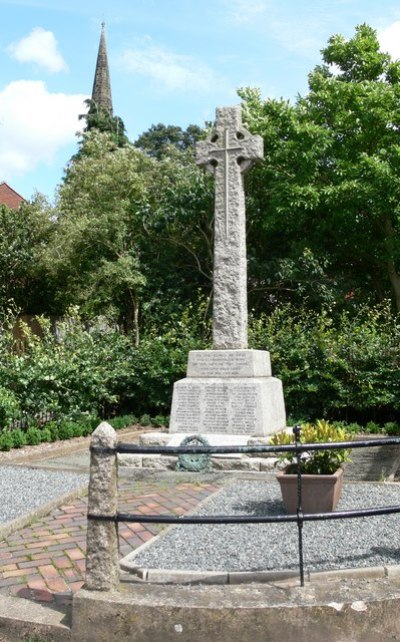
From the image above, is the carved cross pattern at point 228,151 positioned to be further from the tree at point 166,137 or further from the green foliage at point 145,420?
the tree at point 166,137

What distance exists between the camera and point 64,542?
4.95 metres

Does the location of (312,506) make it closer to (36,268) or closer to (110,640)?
(110,640)

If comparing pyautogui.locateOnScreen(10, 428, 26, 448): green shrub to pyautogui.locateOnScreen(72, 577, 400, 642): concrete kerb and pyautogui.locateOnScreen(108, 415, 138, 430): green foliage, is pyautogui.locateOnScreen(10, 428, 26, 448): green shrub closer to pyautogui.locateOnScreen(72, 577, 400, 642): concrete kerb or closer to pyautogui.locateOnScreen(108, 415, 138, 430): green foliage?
pyautogui.locateOnScreen(108, 415, 138, 430): green foliage

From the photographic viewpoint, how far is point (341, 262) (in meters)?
19.9

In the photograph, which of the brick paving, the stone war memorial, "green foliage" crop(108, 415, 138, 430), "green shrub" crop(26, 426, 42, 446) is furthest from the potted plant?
"green foliage" crop(108, 415, 138, 430)

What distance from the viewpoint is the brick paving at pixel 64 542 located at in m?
4.00

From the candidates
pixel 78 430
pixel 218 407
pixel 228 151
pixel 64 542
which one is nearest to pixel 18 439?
pixel 78 430

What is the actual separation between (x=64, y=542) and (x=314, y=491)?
7.47ft

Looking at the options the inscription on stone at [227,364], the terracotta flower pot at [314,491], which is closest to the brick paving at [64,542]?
the terracotta flower pot at [314,491]

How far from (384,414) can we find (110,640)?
11077 mm

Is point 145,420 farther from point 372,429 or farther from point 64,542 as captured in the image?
point 64,542

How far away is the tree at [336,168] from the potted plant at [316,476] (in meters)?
11.2

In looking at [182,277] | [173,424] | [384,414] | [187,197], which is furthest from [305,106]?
[173,424]

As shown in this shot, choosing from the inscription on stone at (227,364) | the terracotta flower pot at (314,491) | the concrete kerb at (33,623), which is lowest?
the concrete kerb at (33,623)
